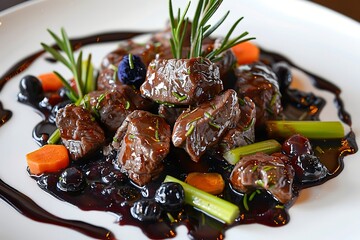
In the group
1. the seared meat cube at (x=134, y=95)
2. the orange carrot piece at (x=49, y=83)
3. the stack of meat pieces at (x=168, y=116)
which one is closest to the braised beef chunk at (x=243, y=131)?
the stack of meat pieces at (x=168, y=116)

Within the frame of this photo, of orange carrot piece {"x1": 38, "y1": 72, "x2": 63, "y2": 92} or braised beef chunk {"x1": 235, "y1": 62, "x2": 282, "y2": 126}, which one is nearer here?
braised beef chunk {"x1": 235, "y1": 62, "x2": 282, "y2": 126}

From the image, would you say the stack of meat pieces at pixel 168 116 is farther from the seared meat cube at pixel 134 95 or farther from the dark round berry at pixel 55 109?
the dark round berry at pixel 55 109

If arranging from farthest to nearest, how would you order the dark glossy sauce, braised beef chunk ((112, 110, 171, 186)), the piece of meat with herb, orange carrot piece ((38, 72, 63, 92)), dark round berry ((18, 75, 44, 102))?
orange carrot piece ((38, 72, 63, 92)) < dark round berry ((18, 75, 44, 102)) < the piece of meat with herb < braised beef chunk ((112, 110, 171, 186)) < the dark glossy sauce

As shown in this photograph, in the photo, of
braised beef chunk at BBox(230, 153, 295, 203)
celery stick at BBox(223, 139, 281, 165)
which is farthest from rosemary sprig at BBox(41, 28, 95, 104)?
braised beef chunk at BBox(230, 153, 295, 203)

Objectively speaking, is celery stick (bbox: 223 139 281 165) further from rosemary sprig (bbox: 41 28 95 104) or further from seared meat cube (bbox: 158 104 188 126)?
rosemary sprig (bbox: 41 28 95 104)

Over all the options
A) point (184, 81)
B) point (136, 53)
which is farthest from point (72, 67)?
point (184, 81)

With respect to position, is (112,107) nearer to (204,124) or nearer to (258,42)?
(204,124)
